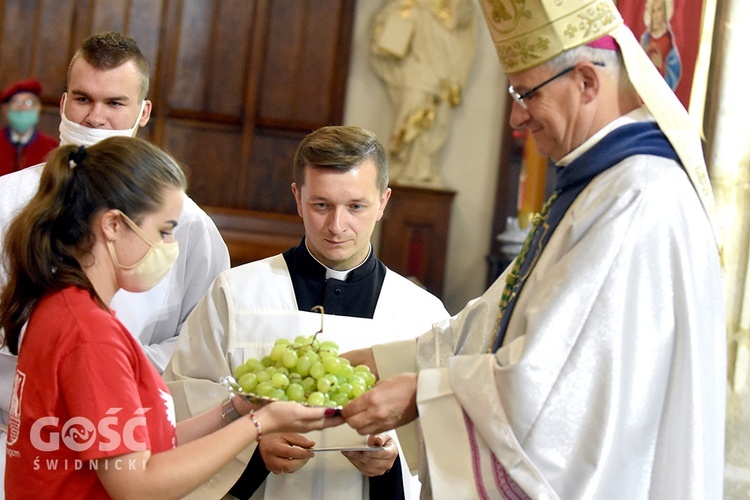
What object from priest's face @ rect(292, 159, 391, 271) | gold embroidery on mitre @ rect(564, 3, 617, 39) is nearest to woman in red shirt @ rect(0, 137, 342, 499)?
priest's face @ rect(292, 159, 391, 271)

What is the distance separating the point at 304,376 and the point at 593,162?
2.69ft

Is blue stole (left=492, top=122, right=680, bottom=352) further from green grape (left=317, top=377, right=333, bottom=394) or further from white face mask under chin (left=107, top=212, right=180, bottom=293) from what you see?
white face mask under chin (left=107, top=212, right=180, bottom=293)

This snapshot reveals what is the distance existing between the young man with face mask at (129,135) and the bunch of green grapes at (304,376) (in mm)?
970

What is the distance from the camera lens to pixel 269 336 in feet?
9.21

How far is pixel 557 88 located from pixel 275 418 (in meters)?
0.98

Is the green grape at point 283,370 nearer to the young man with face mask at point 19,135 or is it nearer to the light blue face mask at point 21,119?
the young man with face mask at point 19,135

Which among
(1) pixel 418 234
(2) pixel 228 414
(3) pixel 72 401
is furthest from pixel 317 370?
(1) pixel 418 234

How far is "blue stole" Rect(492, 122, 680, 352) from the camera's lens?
217 centimetres

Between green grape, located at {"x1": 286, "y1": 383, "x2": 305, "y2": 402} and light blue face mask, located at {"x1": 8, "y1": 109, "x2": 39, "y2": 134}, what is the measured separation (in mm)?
4903

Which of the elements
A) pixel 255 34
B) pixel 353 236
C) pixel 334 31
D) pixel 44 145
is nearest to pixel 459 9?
pixel 334 31

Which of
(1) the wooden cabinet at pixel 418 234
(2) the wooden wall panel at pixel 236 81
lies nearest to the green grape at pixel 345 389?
(1) the wooden cabinet at pixel 418 234

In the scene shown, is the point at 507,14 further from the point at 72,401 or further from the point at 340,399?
the point at 72,401

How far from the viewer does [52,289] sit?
1.90m

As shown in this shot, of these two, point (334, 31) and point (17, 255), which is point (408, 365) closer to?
point (17, 255)
